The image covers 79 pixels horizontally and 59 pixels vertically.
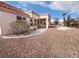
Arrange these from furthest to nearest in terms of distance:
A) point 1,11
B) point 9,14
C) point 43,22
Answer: point 43,22 → point 9,14 → point 1,11

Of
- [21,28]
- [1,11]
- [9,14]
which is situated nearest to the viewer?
[1,11]

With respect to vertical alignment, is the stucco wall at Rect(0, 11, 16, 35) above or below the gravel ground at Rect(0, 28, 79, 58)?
above

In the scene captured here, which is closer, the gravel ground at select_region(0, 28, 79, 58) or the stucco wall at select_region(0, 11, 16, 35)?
the gravel ground at select_region(0, 28, 79, 58)

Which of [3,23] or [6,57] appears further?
[3,23]

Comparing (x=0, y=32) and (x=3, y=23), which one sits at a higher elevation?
(x=3, y=23)

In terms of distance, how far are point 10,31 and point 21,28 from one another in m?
1.88

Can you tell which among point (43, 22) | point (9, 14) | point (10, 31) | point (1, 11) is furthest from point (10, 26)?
point (43, 22)

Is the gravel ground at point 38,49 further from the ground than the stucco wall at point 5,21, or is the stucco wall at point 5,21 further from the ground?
the stucco wall at point 5,21

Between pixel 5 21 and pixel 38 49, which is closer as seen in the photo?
pixel 38 49

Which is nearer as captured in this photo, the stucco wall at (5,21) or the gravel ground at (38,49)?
the gravel ground at (38,49)

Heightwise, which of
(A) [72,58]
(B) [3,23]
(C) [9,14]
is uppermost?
(C) [9,14]

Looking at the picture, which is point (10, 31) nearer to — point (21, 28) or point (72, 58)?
point (21, 28)

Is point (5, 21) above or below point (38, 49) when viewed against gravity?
above

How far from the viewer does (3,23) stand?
10.5 m
